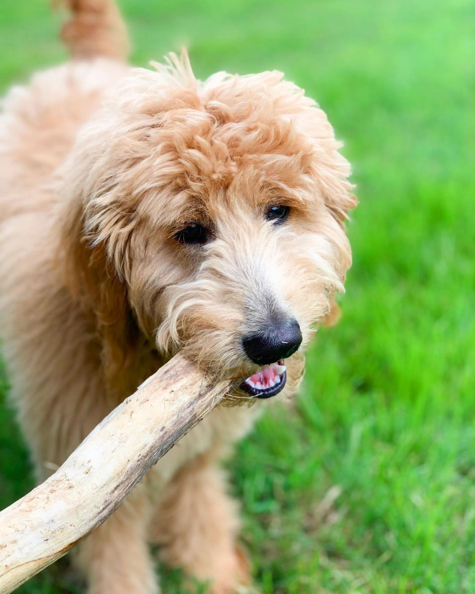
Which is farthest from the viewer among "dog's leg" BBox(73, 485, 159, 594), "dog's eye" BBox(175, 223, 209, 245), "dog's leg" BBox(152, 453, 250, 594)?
"dog's leg" BBox(152, 453, 250, 594)

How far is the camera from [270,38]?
30.1 feet

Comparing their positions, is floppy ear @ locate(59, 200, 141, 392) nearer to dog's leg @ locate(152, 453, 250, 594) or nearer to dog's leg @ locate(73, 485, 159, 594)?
dog's leg @ locate(73, 485, 159, 594)

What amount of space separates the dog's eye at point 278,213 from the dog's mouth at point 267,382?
44 centimetres

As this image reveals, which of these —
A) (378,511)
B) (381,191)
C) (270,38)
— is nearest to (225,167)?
(378,511)

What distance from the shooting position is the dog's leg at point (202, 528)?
9.30ft

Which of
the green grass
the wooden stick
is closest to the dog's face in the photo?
the wooden stick

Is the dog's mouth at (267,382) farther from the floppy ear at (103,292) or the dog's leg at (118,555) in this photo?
the dog's leg at (118,555)

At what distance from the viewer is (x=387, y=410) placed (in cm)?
328

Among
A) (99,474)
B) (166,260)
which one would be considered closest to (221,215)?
(166,260)

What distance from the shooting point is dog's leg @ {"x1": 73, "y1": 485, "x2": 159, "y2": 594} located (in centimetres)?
251

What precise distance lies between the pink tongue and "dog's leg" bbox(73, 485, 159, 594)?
833 mm

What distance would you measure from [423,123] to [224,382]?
16.2 feet

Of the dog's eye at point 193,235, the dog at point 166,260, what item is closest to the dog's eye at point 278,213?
the dog at point 166,260

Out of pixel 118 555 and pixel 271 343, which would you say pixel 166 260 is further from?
pixel 118 555
